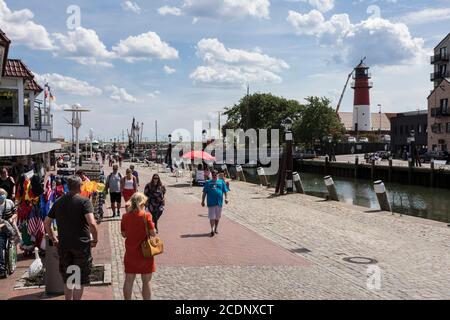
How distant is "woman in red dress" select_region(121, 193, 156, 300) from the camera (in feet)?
21.5

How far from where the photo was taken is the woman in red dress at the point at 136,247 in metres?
6.54

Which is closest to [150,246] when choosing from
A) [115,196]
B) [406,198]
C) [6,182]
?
[6,182]

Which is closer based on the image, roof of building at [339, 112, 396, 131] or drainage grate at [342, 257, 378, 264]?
drainage grate at [342, 257, 378, 264]

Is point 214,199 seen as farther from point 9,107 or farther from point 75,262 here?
point 9,107

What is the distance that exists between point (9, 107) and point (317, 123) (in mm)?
58904

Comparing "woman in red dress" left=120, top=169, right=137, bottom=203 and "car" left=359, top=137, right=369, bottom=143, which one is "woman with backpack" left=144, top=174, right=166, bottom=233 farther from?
"car" left=359, top=137, right=369, bottom=143

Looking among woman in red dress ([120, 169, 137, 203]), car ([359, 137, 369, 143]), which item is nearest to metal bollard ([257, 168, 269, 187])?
woman in red dress ([120, 169, 137, 203])

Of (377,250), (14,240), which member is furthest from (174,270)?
(377,250)

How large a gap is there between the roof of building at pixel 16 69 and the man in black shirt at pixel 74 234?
21.5 meters

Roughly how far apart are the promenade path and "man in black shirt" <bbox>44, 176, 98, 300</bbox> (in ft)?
3.91

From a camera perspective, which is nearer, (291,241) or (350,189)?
(291,241)
